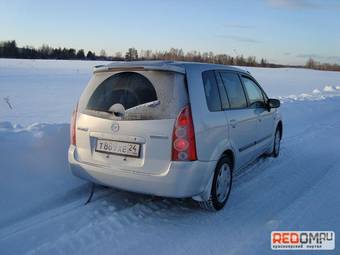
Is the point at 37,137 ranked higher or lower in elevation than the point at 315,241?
higher

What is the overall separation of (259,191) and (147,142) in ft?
6.67

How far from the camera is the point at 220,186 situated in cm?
442

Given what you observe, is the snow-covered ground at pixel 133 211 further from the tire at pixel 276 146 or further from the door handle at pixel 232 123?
the door handle at pixel 232 123

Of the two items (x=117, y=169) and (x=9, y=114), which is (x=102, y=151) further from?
(x=9, y=114)

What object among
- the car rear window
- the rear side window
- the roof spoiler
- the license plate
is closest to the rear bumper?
the license plate

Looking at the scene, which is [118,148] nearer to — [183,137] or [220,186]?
[183,137]

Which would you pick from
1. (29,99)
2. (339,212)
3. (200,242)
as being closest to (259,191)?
A: (339,212)

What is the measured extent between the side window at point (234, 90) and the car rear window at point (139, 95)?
107 centimetres

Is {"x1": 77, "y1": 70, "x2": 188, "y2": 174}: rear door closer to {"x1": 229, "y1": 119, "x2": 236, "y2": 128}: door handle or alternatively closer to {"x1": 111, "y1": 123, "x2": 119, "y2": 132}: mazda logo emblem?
{"x1": 111, "y1": 123, "x2": 119, "y2": 132}: mazda logo emblem

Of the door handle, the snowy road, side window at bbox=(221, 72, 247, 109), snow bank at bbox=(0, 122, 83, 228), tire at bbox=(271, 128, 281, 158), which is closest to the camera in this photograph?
the snowy road

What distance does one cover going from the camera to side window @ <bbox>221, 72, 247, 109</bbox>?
4.78 m

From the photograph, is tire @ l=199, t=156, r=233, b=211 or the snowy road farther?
tire @ l=199, t=156, r=233, b=211

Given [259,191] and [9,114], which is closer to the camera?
A: [259,191]

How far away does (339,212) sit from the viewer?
4344 millimetres
